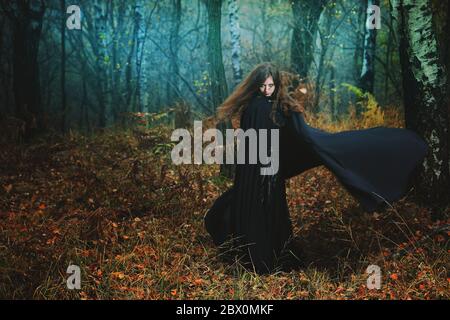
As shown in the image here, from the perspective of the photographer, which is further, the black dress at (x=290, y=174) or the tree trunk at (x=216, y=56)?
the tree trunk at (x=216, y=56)

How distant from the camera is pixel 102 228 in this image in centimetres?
568

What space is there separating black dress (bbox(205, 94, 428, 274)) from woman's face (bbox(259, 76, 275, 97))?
0.32 ft

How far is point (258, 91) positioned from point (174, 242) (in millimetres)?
2130

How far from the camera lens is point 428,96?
5.50 m

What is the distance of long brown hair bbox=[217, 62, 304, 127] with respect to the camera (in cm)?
490

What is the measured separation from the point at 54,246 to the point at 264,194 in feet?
Answer: 8.29

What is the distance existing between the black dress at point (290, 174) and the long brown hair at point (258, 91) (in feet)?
0.30

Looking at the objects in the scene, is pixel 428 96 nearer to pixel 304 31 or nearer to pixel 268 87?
pixel 268 87

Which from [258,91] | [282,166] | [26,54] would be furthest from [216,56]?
[26,54]

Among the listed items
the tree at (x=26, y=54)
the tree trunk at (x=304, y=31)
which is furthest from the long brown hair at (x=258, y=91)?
the tree trunk at (x=304, y=31)

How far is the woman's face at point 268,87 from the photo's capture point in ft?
16.3

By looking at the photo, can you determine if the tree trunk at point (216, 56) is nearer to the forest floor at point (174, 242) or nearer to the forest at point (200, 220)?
the forest at point (200, 220)

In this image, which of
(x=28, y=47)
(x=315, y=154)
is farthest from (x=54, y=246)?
(x=28, y=47)

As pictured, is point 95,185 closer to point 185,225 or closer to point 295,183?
point 185,225
